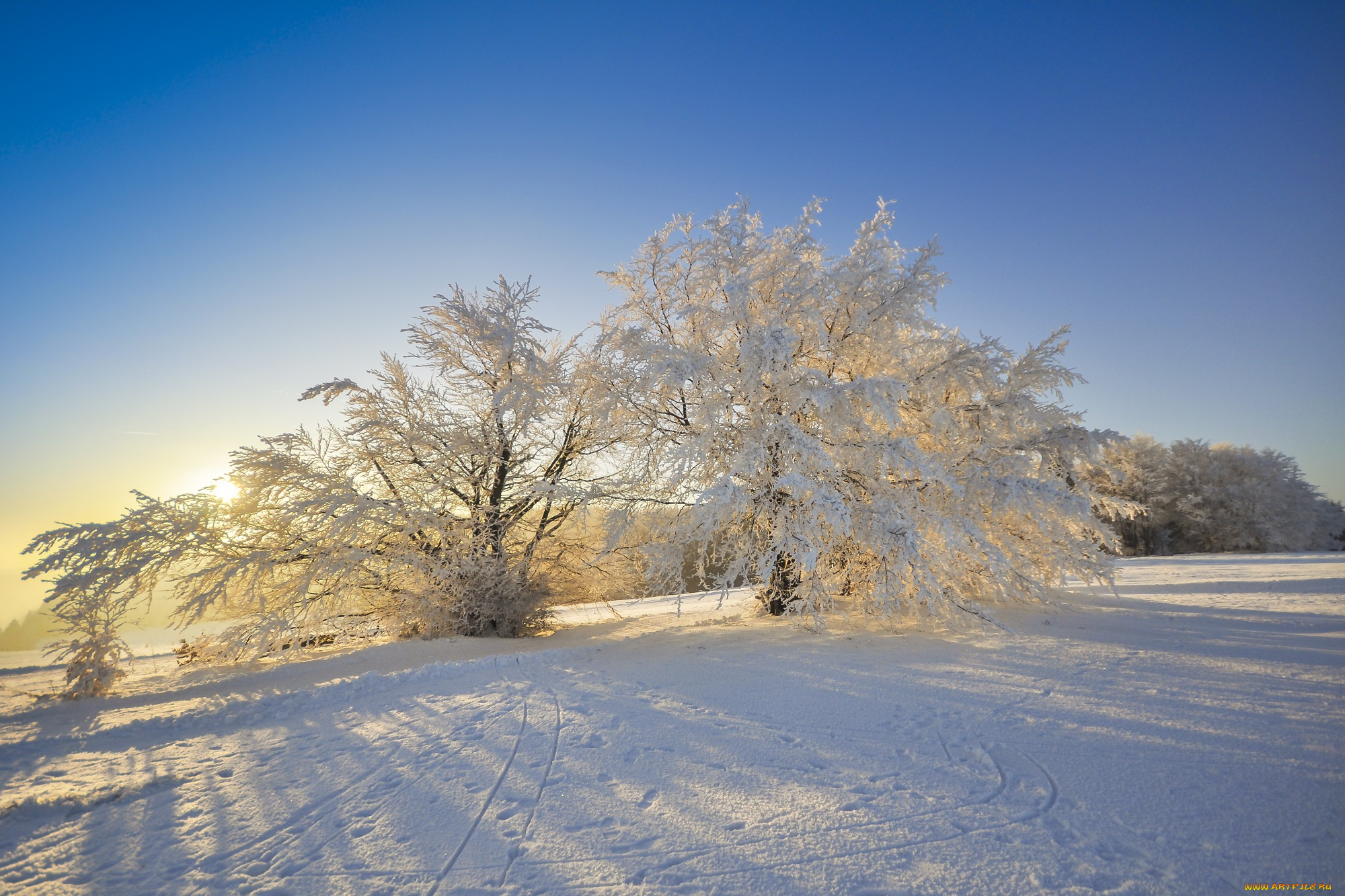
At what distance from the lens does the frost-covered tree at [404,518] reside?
25.9ft

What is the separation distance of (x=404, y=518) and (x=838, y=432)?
7.08 metres

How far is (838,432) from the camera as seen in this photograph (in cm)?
788

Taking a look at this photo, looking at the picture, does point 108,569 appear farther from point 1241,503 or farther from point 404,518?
point 1241,503

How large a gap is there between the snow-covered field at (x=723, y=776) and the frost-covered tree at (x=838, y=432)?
166 cm

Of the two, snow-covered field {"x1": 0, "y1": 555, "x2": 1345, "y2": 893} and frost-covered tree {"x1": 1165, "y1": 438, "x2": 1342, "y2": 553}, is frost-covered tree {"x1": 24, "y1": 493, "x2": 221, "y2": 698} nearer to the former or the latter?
snow-covered field {"x1": 0, "y1": 555, "x2": 1345, "y2": 893}

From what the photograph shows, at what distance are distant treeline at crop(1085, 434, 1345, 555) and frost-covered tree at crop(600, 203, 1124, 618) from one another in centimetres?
1819

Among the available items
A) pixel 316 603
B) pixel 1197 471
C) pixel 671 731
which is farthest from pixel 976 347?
pixel 1197 471

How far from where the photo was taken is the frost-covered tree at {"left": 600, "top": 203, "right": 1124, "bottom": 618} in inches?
290

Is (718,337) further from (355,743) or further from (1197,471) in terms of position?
(1197,471)

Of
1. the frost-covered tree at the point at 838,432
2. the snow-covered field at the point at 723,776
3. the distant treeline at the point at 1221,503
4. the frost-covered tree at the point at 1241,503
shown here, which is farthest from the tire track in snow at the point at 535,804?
the frost-covered tree at the point at 1241,503

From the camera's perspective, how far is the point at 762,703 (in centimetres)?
477

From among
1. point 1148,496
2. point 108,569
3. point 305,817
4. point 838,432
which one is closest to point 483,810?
point 305,817

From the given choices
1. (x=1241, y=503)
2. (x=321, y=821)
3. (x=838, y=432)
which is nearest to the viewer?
(x=321, y=821)

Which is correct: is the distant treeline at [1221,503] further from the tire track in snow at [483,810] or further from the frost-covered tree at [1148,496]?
the tire track in snow at [483,810]
